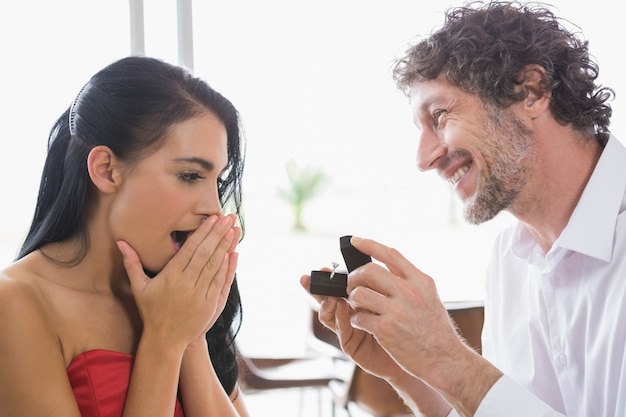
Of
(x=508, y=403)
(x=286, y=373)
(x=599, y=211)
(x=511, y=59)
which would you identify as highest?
(x=511, y=59)

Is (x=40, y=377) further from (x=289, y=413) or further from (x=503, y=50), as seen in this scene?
(x=289, y=413)

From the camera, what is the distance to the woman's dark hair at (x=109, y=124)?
129 cm

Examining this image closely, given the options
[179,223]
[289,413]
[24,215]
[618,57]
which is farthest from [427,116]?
[618,57]

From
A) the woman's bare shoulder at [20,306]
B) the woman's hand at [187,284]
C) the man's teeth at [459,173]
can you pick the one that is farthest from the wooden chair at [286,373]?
the woman's bare shoulder at [20,306]

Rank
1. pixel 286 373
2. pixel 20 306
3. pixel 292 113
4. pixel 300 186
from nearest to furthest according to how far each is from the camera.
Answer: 1. pixel 20 306
2. pixel 286 373
3. pixel 292 113
4. pixel 300 186

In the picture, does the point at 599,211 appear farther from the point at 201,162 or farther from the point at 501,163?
the point at 201,162

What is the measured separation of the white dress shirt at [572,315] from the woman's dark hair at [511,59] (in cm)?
13

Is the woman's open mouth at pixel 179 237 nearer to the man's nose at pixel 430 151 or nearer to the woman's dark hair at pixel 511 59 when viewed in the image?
the man's nose at pixel 430 151

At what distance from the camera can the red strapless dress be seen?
1245mm

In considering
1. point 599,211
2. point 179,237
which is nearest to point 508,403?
point 599,211

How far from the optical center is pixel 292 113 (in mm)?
4312

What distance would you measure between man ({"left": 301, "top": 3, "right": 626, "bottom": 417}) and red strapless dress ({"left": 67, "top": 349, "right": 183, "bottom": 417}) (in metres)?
0.44

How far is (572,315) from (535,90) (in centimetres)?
55

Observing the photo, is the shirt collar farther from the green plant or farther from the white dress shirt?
the green plant
